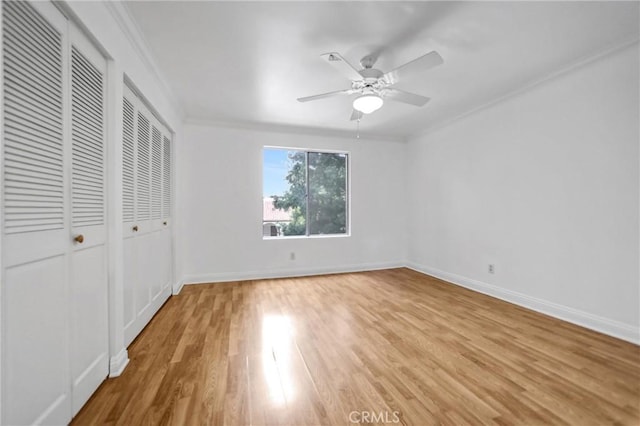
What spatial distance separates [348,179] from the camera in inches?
193

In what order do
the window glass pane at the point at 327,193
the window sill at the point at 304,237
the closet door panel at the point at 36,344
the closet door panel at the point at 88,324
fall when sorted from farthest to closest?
the window glass pane at the point at 327,193 < the window sill at the point at 304,237 < the closet door panel at the point at 88,324 < the closet door panel at the point at 36,344

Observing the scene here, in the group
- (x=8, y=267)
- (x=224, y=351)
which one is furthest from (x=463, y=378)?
(x=8, y=267)

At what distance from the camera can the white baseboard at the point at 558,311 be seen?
2248mm

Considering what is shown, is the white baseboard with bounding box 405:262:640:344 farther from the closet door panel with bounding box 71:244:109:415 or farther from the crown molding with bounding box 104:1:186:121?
the crown molding with bounding box 104:1:186:121

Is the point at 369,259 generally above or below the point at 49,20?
below

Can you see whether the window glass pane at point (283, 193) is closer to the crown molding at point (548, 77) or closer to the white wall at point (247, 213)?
the white wall at point (247, 213)

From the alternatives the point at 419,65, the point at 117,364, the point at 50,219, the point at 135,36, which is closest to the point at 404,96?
the point at 419,65

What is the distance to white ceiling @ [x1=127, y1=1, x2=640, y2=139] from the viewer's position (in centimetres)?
181

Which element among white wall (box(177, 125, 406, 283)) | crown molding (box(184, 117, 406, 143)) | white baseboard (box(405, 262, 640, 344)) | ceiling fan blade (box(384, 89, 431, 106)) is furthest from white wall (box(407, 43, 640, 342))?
ceiling fan blade (box(384, 89, 431, 106))

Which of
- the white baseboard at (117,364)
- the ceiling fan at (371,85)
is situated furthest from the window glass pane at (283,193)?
the white baseboard at (117,364)

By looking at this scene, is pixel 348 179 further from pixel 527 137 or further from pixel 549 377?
pixel 549 377

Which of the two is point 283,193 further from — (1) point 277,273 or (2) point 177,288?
(2) point 177,288

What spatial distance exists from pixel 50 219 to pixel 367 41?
2.35m

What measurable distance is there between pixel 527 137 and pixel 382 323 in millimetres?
2666
